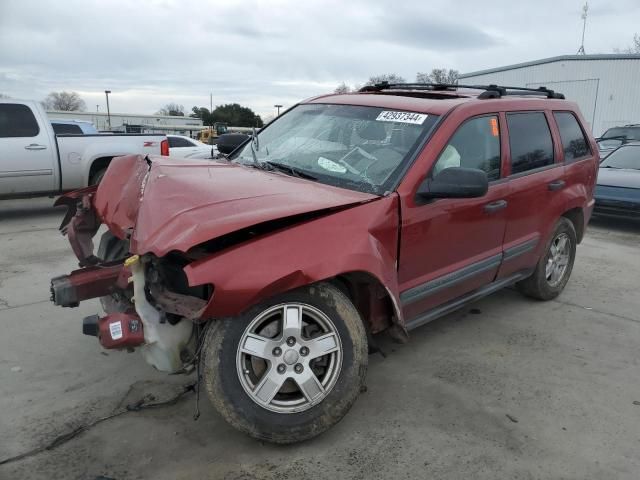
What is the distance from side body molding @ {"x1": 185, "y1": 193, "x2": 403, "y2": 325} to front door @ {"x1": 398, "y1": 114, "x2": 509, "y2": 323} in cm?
29

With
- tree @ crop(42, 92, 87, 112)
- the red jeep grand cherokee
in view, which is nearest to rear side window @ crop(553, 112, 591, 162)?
the red jeep grand cherokee

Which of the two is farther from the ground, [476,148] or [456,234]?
[476,148]

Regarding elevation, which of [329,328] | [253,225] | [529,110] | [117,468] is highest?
[529,110]

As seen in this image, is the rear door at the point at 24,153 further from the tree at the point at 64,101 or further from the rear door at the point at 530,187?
the tree at the point at 64,101

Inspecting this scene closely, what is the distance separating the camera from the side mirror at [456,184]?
122 inches

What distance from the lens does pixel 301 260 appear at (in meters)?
2.61

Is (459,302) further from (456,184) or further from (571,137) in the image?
(571,137)

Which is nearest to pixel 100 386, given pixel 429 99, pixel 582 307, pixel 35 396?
pixel 35 396

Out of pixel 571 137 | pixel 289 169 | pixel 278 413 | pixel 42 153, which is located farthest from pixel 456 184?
pixel 42 153

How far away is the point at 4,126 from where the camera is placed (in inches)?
333

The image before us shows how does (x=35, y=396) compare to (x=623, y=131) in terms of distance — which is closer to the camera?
(x=35, y=396)

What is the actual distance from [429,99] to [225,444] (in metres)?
2.71

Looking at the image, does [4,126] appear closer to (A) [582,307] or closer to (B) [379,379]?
(B) [379,379]

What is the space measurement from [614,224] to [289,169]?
27.2ft
